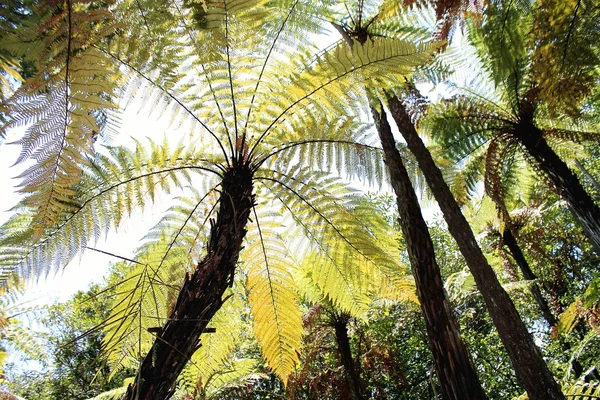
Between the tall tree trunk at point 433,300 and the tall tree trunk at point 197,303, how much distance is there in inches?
38.9

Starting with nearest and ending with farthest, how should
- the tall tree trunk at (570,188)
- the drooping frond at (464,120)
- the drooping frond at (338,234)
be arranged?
1. the drooping frond at (338,234)
2. the tall tree trunk at (570,188)
3. the drooping frond at (464,120)

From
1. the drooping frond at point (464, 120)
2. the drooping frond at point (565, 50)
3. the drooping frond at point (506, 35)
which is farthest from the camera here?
the drooping frond at point (464, 120)

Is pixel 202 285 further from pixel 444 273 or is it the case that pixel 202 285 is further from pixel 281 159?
pixel 444 273

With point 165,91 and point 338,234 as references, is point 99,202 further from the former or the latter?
point 338,234

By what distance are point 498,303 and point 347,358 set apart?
113 inches

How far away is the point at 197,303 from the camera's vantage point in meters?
1.39

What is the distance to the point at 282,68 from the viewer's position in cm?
221

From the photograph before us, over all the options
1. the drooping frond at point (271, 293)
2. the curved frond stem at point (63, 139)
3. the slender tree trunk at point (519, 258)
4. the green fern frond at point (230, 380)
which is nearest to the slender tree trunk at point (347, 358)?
the green fern frond at point (230, 380)

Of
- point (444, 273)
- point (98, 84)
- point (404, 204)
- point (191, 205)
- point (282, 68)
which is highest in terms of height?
point (444, 273)

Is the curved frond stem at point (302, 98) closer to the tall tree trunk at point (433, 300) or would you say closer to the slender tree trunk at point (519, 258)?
the tall tree trunk at point (433, 300)

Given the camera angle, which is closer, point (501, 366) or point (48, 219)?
point (48, 219)

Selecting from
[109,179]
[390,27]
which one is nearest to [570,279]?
[390,27]

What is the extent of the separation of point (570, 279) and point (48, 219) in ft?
43.3

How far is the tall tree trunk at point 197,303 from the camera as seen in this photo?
3.95 ft
